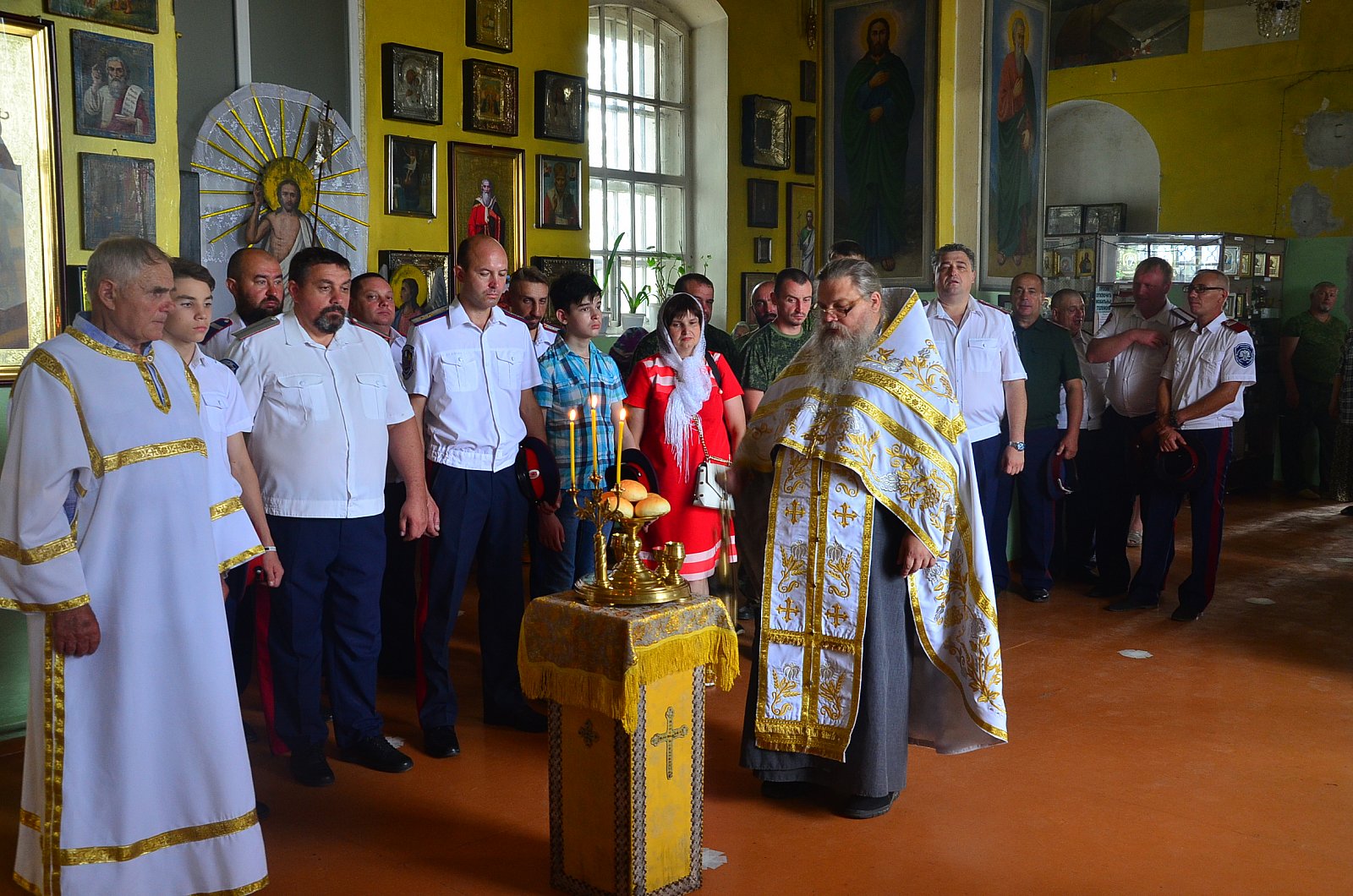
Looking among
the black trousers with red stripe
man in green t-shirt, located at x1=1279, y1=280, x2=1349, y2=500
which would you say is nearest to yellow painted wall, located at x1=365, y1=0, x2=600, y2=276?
the black trousers with red stripe

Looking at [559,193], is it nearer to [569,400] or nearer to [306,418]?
[569,400]

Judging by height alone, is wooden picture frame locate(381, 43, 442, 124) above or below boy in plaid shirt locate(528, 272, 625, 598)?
above

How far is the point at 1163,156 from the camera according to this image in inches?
561

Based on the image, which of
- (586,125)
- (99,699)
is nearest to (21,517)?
(99,699)

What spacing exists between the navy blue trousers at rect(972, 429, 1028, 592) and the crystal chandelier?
7035mm

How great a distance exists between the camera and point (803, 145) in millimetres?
11820

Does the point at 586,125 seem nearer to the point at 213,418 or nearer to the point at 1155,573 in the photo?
the point at 1155,573

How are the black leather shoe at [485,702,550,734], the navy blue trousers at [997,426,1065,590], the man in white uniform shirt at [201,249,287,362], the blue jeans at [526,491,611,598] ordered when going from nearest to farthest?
the man in white uniform shirt at [201,249,287,362] < the black leather shoe at [485,702,550,734] < the blue jeans at [526,491,611,598] < the navy blue trousers at [997,426,1065,590]

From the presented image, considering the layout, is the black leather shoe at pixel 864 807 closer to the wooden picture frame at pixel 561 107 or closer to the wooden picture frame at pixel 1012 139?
the wooden picture frame at pixel 1012 139

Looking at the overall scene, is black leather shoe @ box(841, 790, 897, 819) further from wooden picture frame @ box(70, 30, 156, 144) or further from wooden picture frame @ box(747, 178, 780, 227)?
wooden picture frame @ box(747, 178, 780, 227)

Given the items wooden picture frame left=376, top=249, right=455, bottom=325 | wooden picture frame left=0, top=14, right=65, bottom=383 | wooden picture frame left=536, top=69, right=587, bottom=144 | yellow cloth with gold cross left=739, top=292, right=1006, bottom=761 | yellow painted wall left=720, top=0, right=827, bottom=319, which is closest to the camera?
yellow cloth with gold cross left=739, top=292, right=1006, bottom=761

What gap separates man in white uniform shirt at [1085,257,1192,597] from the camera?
702cm

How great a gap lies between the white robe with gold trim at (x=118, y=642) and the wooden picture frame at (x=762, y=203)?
861cm

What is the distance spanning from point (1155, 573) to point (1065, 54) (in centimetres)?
995
